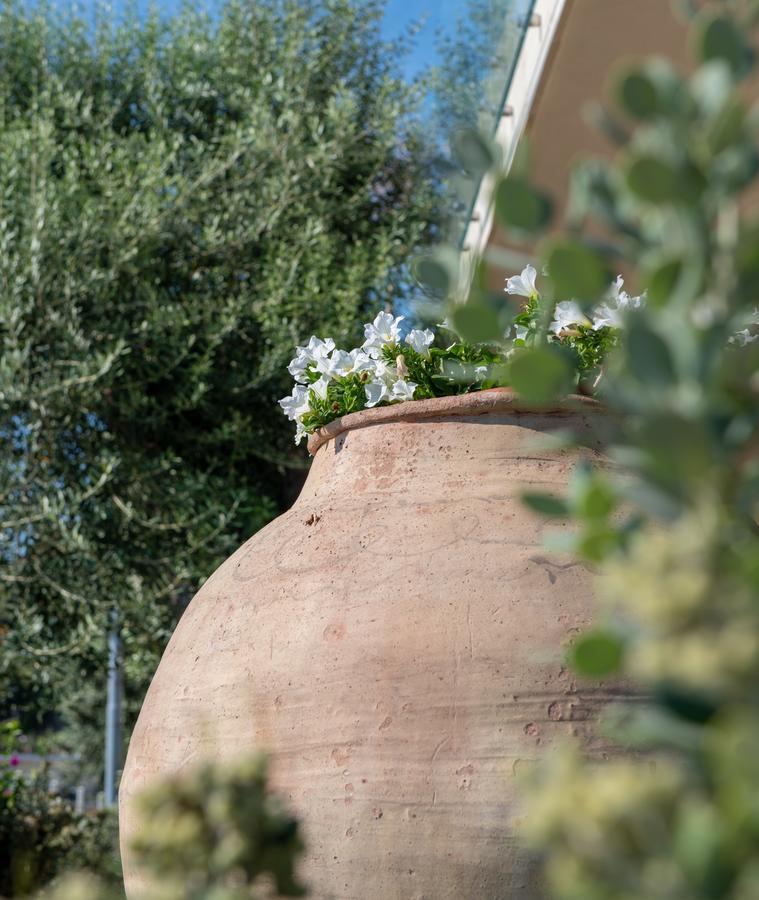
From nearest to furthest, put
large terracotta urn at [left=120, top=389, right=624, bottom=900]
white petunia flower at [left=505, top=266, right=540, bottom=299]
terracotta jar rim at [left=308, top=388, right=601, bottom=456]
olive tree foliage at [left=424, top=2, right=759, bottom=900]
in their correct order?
1. olive tree foliage at [left=424, top=2, right=759, bottom=900]
2. large terracotta urn at [left=120, top=389, right=624, bottom=900]
3. terracotta jar rim at [left=308, top=388, right=601, bottom=456]
4. white petunia flower at [left=505, top=266, right=540, bottom=299]

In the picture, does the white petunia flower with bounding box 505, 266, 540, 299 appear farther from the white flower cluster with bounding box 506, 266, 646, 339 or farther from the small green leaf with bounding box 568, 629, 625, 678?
the small green leaf with bounding box 568, 629, 625, 678

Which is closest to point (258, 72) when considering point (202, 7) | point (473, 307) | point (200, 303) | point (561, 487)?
point (202, 7)

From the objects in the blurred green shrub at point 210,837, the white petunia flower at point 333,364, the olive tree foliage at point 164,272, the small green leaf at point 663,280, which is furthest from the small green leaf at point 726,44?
the olive tree foliage at point 164,272

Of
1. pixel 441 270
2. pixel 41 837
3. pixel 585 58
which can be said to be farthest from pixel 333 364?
pixel 41 837

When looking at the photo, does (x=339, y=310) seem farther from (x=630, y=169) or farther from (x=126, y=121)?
(x=630, y=169)

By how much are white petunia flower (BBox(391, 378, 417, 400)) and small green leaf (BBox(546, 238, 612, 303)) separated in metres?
1.60

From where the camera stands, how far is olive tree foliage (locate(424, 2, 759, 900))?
53 cm

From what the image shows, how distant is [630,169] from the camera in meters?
0.65

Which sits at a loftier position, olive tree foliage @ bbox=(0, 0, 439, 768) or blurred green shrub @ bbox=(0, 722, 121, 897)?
olive tree foliage @ bbox=(0, 0, 439, 768)

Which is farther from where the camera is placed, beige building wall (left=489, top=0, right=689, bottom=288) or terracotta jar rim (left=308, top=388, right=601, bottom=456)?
beige building wall (left=489, top=0, right=689, bottom=288)

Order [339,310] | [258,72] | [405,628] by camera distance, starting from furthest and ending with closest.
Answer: [258,72] < [339,310] < [405,628]

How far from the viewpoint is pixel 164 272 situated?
655 cm

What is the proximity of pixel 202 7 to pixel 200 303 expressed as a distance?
92.7 inches

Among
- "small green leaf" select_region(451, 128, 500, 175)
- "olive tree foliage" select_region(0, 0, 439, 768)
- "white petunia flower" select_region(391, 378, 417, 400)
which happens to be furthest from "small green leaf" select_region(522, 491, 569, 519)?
"olive tree foliage" select_region(0, 0, 439, 768)
